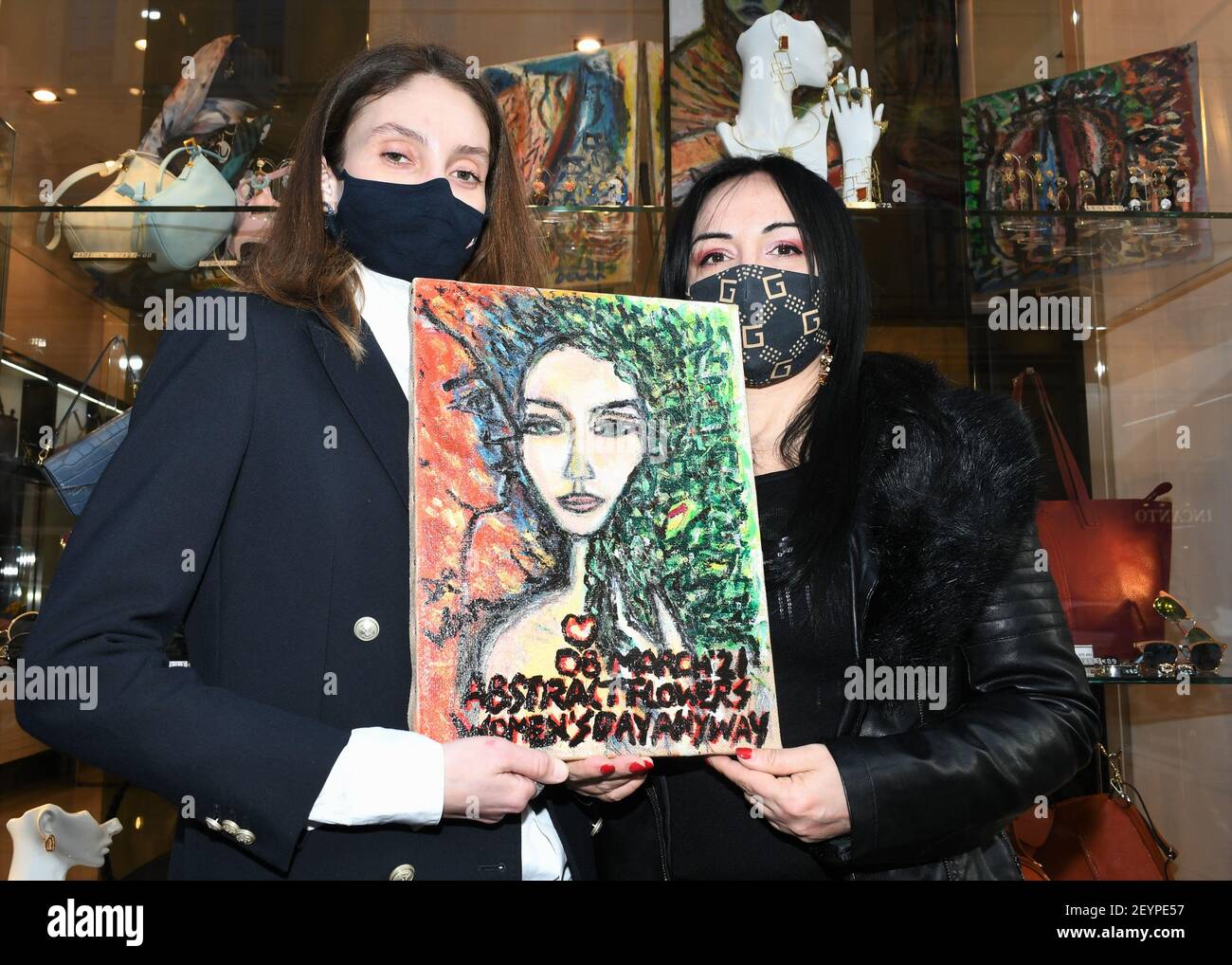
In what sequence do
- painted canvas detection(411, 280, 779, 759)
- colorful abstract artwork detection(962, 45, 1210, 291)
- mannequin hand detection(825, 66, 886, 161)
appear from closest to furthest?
painted canvas detection(411, 280, 779, 759) < colorful abstract artwork detection(962, 45, 1210, 291) < mannequin hand detection(825, 66, 886, 161)

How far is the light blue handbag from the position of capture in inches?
108

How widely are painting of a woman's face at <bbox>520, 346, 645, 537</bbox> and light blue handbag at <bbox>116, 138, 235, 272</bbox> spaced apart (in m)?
1.64

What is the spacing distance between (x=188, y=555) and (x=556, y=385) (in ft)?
1.97

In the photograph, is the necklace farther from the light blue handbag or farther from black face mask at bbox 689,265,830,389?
the light blue handbag

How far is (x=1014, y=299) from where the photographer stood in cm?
313

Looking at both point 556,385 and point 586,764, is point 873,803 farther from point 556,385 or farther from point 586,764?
point 556,385

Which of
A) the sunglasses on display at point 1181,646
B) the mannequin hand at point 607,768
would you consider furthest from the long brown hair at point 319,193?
the sunglasses on display at point 1181,646

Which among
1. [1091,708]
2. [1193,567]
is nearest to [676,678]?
[1091,708]

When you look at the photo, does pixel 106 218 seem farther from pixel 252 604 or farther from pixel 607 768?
pixel 607 768
